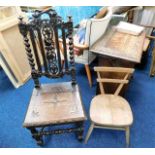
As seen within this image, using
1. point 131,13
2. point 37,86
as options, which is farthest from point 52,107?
point 131,13

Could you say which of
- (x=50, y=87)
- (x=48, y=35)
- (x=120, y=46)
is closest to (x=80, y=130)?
(x=50, y=87)

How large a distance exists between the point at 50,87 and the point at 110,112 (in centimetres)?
60

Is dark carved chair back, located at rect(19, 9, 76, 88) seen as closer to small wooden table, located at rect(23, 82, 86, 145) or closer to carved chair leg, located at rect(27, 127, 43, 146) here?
small wooden table, located at rect(23, 82, 86, 145)

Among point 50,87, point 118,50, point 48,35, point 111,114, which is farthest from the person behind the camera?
point 118,50

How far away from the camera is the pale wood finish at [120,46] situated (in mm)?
1560

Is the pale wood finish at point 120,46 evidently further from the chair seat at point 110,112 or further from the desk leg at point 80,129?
the desk leg at point 80,129

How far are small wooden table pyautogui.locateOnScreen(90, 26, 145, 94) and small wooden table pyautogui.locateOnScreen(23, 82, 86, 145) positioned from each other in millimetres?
463

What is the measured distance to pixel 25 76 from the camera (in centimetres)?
231

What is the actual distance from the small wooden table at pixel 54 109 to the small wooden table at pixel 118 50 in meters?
0.46

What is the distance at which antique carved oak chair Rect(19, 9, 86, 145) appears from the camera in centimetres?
120

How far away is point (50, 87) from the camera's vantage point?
1512 mm

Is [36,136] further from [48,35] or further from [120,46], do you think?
[120,46]

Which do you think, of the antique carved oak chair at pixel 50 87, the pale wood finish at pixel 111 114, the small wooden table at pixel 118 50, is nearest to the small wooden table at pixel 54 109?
the antique carved oak chair at pixel 50 87

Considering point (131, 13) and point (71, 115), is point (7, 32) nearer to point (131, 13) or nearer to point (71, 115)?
point (71, 115)
